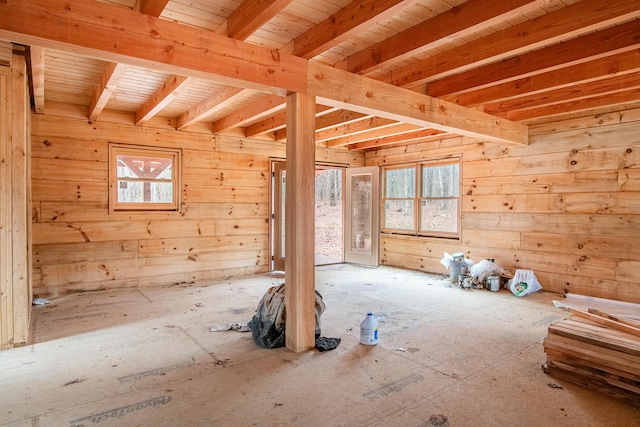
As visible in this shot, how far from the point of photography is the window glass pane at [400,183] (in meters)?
6.86

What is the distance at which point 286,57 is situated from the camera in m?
2.81

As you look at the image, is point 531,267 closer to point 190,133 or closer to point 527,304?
point 527,304

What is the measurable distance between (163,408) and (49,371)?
1.09 m

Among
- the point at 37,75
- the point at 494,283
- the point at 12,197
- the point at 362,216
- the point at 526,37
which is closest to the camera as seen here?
the point at 526,37

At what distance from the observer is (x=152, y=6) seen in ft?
7.06

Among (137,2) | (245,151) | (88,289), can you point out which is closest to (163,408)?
(137,2)

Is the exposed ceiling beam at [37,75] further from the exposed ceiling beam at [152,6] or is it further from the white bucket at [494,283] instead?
the white bucket at [494,283]

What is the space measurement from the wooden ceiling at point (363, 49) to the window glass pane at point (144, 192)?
121 cm

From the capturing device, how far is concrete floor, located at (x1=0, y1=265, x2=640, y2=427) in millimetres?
2070

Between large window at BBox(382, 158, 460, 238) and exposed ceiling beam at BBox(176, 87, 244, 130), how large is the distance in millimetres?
3850

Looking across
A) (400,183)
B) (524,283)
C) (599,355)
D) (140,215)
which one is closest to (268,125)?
(140,215)

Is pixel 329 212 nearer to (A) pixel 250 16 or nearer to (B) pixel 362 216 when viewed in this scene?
Answer: (B) pixel 362 216

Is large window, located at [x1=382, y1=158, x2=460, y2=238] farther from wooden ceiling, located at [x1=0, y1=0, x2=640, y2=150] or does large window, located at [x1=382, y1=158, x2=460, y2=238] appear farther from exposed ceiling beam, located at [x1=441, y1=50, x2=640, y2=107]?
exposed ceiling beam, located at [x1=441, y1=50, x2=640, y2=107]

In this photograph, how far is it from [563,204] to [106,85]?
18.2ft
